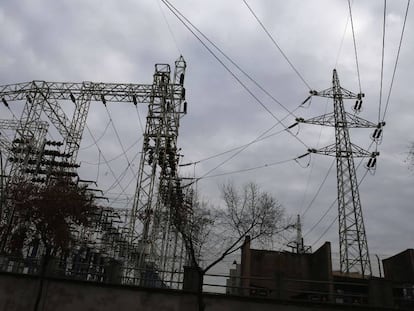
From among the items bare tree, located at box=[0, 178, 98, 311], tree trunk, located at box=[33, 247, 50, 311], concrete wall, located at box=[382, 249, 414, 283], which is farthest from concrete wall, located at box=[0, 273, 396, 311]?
bare tree, located at box=[0, 178, 98, 311]

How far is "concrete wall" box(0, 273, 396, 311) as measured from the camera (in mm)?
15805

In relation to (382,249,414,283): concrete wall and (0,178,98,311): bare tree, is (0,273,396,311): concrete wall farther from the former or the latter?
(0,178,98,311): bare tree

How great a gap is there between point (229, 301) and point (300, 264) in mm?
12361

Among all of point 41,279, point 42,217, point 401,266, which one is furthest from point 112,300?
point 401,266

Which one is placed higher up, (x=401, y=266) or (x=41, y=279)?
(x=401, y=266)

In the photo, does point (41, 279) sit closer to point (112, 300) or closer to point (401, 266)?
→ point (112, 300)

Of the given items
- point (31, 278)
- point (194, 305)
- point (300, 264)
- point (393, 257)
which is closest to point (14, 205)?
point (31, 278)

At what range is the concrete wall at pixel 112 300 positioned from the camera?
15.8 metres

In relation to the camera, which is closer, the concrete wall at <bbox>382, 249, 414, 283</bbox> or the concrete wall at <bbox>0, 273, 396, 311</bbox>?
the concrete wall at <bbox>0, 273, 396, 311</bbox>

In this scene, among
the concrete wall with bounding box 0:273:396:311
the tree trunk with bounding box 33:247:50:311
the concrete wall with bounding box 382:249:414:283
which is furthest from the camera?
the concrete wall with bounding box 382:249:414:283

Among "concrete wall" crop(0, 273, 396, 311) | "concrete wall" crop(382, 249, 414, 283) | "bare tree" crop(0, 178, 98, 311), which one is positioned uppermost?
"bare tree" crop(0, 178, 98, 311)

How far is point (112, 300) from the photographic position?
16.1 metres

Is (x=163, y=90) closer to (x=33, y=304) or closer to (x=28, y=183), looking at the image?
(x=28, y=183)

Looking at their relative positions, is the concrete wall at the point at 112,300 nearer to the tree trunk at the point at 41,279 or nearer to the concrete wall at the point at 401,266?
the tree trunk at the point at 41,279
